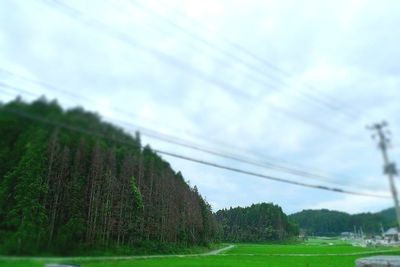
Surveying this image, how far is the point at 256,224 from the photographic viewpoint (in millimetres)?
76938

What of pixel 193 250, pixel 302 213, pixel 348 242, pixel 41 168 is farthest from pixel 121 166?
pixel 348 242

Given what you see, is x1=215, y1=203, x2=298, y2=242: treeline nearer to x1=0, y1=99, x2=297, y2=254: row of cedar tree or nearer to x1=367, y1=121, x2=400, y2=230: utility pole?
x1=0, y1=99, x2=297, y2=254: row of cedar tree

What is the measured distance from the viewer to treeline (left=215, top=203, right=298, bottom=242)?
5966cm

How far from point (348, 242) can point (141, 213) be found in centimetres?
7189

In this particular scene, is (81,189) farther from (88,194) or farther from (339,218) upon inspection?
(339,218)

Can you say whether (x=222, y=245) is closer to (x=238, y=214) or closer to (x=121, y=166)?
→ (x=238, y=214)

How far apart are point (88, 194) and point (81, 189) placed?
2.24 metres

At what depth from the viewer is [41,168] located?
4375 cm

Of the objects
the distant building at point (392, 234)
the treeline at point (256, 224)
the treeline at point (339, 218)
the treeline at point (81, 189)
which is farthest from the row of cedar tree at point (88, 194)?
the distant building at point (392, 234)

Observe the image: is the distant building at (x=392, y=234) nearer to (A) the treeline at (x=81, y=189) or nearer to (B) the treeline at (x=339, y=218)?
(B) the treeline at (x=339, y=218)

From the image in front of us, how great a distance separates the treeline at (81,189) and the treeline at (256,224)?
5.99 meters

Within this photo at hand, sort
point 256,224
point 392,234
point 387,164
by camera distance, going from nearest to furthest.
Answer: point 387,164 < point 256,224 < point 392,234

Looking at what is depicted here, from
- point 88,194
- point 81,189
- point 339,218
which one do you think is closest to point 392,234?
point 339,218

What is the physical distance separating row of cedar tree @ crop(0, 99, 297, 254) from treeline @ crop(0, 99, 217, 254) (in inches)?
1.9
